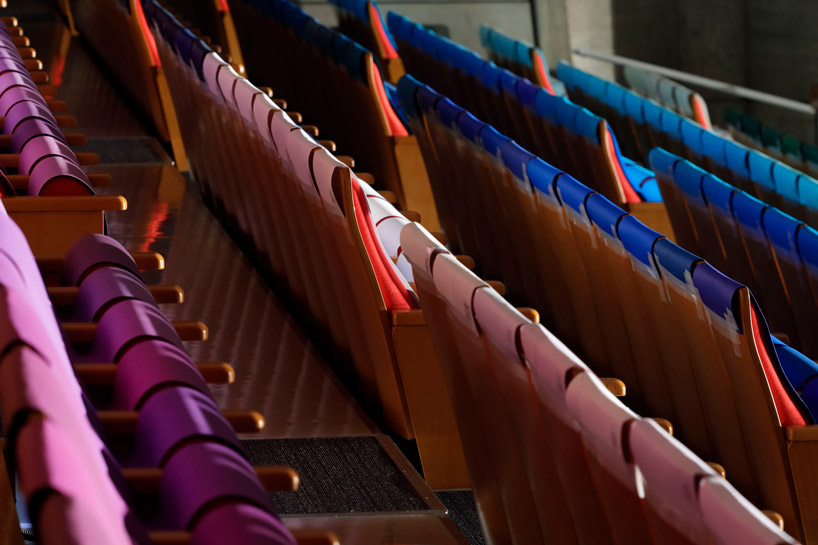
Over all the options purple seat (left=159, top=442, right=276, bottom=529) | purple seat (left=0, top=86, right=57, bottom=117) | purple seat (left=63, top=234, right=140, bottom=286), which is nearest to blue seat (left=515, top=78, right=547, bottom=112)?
purple seat (left=0, top=86, right=57, bottom=117)

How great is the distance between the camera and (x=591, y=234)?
1.64ft

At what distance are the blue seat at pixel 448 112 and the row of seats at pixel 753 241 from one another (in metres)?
0.12

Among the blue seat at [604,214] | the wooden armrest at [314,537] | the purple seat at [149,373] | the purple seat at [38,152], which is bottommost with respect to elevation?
the blue seat at [604,214]

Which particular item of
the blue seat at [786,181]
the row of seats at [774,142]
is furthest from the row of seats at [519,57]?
the blue seat at [786,181]

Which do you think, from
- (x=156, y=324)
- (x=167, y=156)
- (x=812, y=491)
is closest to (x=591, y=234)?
(x=812, y=491)

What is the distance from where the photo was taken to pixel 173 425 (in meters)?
0.23

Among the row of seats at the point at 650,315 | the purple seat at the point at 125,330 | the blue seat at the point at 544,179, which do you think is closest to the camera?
the purple seat at the point at 125,330

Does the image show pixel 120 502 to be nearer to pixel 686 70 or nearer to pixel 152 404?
pixel 152 404

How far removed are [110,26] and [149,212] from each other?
43 centimetres

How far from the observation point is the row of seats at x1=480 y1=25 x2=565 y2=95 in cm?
119

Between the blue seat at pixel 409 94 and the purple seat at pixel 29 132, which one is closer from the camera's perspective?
the purple seat at pixel 29 132

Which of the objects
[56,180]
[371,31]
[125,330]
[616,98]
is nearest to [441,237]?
[56,180]

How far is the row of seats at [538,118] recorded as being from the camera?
0.76 meters

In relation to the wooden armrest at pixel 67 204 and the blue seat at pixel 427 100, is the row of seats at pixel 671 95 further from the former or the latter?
the wooden armrest at pixel 67 204
